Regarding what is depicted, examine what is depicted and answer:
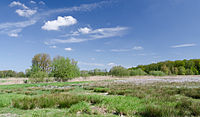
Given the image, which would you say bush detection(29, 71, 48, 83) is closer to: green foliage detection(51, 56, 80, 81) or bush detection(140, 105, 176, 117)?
green foliage detection(51, 56, 80, 81)

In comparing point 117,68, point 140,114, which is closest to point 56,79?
point 117,68

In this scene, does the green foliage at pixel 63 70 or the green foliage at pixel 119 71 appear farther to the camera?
the green foliage at pixel 119 71

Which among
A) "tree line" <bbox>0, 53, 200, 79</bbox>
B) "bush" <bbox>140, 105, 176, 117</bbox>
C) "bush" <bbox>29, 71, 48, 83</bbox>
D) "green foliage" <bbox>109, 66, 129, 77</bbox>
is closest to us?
"bush" <bbox>140, 105, 176, 117</bbox>

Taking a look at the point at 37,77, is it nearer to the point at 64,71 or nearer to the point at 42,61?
the point at 64,71

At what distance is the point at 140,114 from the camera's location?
4852mm

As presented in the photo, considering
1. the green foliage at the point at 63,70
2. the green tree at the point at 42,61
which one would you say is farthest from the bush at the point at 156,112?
the green tree at the point at 42,61

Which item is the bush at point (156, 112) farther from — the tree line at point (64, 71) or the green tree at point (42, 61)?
the green tree at point (42, 61)

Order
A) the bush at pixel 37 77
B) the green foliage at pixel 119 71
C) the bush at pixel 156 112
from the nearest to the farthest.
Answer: the bush at pixel 156 112 → the bush at pixel 37 77 → the green foliage at pixel 119 71

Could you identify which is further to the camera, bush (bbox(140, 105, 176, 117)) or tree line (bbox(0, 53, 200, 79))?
tree line (bbox(0, 53, 200, 79))

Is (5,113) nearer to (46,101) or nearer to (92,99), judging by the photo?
(46,101)

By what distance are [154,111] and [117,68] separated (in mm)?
54131

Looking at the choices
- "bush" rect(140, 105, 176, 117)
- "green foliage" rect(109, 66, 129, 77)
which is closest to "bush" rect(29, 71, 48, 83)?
"green foliage" rect(109, 66, 129, 77)

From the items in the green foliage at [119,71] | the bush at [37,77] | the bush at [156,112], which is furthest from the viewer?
the green foliage at [119,71]

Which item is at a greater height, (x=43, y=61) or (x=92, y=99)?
(x=43, y=61)
